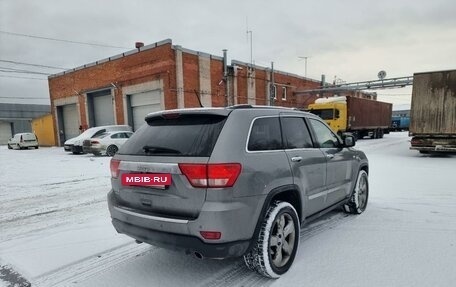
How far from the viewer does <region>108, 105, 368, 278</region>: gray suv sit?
276cm

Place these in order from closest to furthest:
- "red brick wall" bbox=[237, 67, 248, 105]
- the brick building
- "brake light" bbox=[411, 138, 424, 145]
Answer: "brake light" bbox=[411, 138, 424, 145]
the brick building
"red brick wall" bbox=[237, 67, 248, 105]

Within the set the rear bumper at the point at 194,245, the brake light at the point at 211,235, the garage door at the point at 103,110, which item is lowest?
the rear bumper at the point at 194,245

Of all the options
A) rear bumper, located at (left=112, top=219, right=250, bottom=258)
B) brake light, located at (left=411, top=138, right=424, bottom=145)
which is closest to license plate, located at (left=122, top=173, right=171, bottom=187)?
rear bumper, located at (left=112, top=219, right=250, bottom=258)

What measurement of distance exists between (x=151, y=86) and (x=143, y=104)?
194cm

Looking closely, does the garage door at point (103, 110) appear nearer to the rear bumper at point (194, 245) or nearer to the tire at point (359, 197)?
the tire at point (359, 197)

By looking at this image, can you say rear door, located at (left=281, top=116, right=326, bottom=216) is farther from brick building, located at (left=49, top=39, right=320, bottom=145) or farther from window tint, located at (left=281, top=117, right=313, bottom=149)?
brick building, located at (left=49, top=39, right=320, bottom=145)

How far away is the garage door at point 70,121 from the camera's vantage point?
30336mm

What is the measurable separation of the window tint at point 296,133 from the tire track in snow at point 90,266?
218cm

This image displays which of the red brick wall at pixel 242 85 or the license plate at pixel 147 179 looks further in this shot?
the red brick wall at pixel 242 85

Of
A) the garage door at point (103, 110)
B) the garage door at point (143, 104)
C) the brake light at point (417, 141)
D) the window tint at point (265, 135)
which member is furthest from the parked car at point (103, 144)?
the window tint at point (265, 135)

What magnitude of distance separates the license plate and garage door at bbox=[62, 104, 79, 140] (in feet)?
98.7

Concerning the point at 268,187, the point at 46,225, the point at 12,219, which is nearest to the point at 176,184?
the point at 268,187

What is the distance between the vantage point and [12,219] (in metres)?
5.44

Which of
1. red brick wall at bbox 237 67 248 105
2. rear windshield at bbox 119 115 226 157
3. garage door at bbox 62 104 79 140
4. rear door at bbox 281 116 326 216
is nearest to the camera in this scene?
rear windshield at bbox 119 115 226 157
